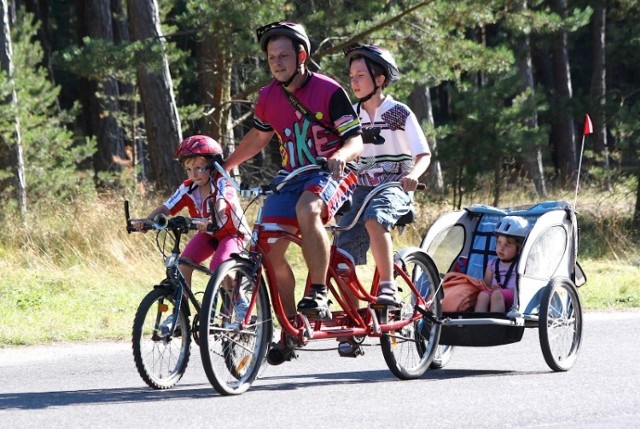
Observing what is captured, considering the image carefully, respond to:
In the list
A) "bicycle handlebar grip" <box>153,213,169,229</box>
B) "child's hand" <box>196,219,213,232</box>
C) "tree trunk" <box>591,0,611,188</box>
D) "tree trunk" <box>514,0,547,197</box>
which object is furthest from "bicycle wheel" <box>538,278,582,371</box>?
"tree trunk" <box>591,0,611,188</box>

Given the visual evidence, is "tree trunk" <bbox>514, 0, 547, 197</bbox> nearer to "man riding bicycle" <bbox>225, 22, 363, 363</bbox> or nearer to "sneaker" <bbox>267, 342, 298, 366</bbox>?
"man riding bicycle" <bbox>225, 22, 363, 363</bbox>

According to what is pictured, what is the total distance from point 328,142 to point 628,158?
14380 mm

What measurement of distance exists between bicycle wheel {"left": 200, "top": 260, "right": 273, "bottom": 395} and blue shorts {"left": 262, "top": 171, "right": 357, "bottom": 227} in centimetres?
35

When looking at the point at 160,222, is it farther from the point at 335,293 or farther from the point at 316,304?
the point at 335,293

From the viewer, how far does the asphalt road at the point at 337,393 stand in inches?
241

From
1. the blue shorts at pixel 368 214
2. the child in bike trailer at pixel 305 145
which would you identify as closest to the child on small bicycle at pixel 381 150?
the blue shorts at pixel 368 214

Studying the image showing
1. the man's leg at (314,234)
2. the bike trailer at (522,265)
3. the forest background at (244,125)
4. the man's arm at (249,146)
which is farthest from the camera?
the forest background at (244,125)

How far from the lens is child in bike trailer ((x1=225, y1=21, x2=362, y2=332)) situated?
6.70m

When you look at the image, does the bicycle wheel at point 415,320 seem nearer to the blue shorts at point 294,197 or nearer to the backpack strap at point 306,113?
the blue shorts at point 294,197

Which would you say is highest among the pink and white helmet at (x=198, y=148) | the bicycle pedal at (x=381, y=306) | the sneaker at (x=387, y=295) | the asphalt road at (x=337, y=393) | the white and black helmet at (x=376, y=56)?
the white and black helmet at (x=376, y=56)

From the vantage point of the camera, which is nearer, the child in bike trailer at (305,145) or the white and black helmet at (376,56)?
the child in bike trailer at (305,145)

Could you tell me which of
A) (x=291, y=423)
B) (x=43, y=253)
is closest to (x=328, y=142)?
(x=291, y=423)

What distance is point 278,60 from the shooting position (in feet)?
22.3

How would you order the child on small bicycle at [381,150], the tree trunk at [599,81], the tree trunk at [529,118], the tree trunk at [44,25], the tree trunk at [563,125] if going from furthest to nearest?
the tree trunk at [44,25] < the tree trunk at [563,125] < the tree trunk at [599,81] < the tree trunk at [529,118] < the child on small bicycle at [381,150]
